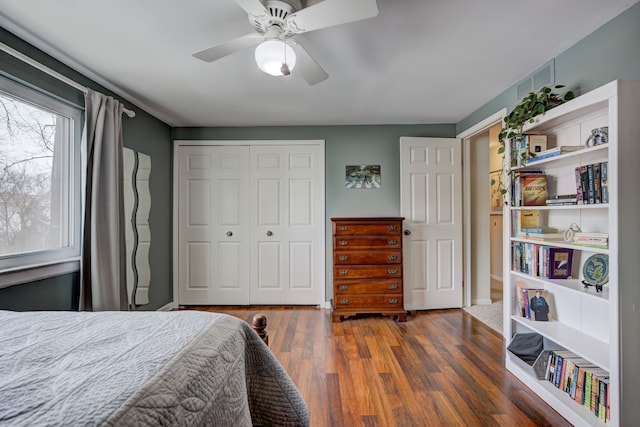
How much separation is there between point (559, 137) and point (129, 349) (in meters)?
2.70

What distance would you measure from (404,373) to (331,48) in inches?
91.1

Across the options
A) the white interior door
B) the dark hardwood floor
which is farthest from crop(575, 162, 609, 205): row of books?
the white interior door

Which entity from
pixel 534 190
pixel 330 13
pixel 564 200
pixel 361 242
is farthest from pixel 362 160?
pixel 330 13

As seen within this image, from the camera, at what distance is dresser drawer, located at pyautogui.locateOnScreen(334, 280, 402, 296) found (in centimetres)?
333

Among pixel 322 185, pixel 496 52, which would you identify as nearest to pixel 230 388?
pixel 496 52

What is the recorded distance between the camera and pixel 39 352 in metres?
0.92

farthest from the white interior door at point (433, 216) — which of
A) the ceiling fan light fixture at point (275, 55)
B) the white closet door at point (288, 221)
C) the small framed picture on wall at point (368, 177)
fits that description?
the ceiling fan light fixture at point (275, 55)

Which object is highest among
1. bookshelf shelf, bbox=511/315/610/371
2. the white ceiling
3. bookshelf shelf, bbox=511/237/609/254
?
the white ceiling

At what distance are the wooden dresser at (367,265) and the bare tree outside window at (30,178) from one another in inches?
94.1

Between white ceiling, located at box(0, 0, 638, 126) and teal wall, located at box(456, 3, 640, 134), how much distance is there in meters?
0.06

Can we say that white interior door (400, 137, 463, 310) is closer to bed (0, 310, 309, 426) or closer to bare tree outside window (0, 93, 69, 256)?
bed (0, 310, 309, 426)

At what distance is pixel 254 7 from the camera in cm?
136

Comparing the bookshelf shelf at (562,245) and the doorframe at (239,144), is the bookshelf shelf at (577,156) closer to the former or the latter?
the bookshelf shelf at (562,245)

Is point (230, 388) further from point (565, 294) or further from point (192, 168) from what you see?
point (192, 168)
